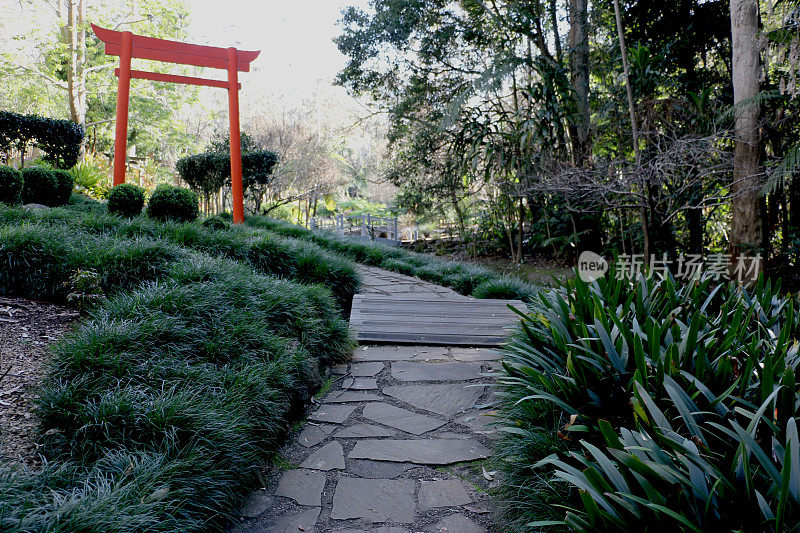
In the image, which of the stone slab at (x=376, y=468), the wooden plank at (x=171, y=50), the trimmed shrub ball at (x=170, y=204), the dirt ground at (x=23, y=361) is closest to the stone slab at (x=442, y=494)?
the stone slab at (x=376, y=468)

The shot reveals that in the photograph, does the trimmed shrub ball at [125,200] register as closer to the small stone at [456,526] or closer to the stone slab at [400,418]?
the stone slab at [400,418]

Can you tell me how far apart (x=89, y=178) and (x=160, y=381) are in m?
7.33

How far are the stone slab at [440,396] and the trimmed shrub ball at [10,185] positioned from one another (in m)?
4.87

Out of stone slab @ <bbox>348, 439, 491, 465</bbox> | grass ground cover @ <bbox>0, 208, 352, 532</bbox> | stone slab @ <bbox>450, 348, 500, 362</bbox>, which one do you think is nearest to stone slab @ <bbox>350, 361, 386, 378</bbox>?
grass ground cover @ <bbox>0, 208, 352, 532</bbox>

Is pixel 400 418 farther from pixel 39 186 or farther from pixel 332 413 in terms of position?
pixel 39 186

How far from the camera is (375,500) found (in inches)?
67.8

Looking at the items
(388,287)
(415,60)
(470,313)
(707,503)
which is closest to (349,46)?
(415,60)

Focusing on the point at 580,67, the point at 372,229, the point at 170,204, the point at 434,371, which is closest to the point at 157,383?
the point at 434,371

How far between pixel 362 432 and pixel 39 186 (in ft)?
17.9

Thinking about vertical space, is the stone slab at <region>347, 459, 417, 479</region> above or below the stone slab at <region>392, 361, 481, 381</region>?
below

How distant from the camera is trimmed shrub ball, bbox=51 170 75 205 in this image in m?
5.84

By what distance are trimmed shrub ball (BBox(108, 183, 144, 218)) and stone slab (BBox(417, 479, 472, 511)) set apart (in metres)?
4.82

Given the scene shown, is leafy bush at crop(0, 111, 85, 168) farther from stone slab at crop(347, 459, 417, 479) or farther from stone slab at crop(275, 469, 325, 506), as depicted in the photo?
stone slab at crop(347, 459, 417, 479)

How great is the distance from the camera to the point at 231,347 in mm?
2406
